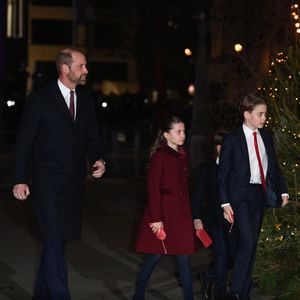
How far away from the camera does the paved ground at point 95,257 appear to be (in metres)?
8.54

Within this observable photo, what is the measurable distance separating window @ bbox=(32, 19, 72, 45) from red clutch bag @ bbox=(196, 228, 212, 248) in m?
83.1

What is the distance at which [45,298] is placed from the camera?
24.2 feet

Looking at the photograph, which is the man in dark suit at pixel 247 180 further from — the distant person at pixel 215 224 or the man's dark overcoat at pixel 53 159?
the man's dark overcoat at pixel 53 159

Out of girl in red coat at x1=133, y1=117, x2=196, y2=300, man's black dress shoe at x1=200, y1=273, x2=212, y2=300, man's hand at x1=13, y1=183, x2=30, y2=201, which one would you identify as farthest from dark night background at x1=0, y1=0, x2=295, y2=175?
man's hand at x1=13, y1=183, x2=30, y2=201

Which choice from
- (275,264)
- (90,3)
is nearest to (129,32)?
(90,3)

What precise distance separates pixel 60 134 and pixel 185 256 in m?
1.30

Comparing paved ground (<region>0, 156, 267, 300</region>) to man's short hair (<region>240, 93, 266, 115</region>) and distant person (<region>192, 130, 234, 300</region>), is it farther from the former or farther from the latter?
man's short hair (<region>240, 93, 266, 115</region>)

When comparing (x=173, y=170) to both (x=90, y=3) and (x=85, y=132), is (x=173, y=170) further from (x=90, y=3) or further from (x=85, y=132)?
(x=90, y=3)

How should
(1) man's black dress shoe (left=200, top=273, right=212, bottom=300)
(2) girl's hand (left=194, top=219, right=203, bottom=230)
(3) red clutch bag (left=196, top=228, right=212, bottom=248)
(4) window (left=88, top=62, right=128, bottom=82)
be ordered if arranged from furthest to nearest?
(4) window (left=88, top=62, right=128, bottom=82)
(1) man's black dress shoe (left=200, top=273, right=212, bottom=300)
(2) girl's hand (left=194, top=219, right=203, bottom=230)
(3) red clutch bag (left=196, top=228, right=212, bottom=248)

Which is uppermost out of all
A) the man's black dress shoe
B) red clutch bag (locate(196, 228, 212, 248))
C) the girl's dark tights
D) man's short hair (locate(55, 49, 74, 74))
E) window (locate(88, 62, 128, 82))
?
window (locate(88, 62, 128, 82))

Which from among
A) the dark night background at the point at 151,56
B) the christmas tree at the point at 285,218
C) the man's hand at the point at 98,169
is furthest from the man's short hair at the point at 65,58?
the dark night background at the point at 151,56

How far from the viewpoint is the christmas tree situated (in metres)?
7.94

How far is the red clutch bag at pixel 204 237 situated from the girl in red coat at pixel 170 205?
15cm

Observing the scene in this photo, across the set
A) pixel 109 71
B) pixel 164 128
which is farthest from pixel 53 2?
pixel 164 128
